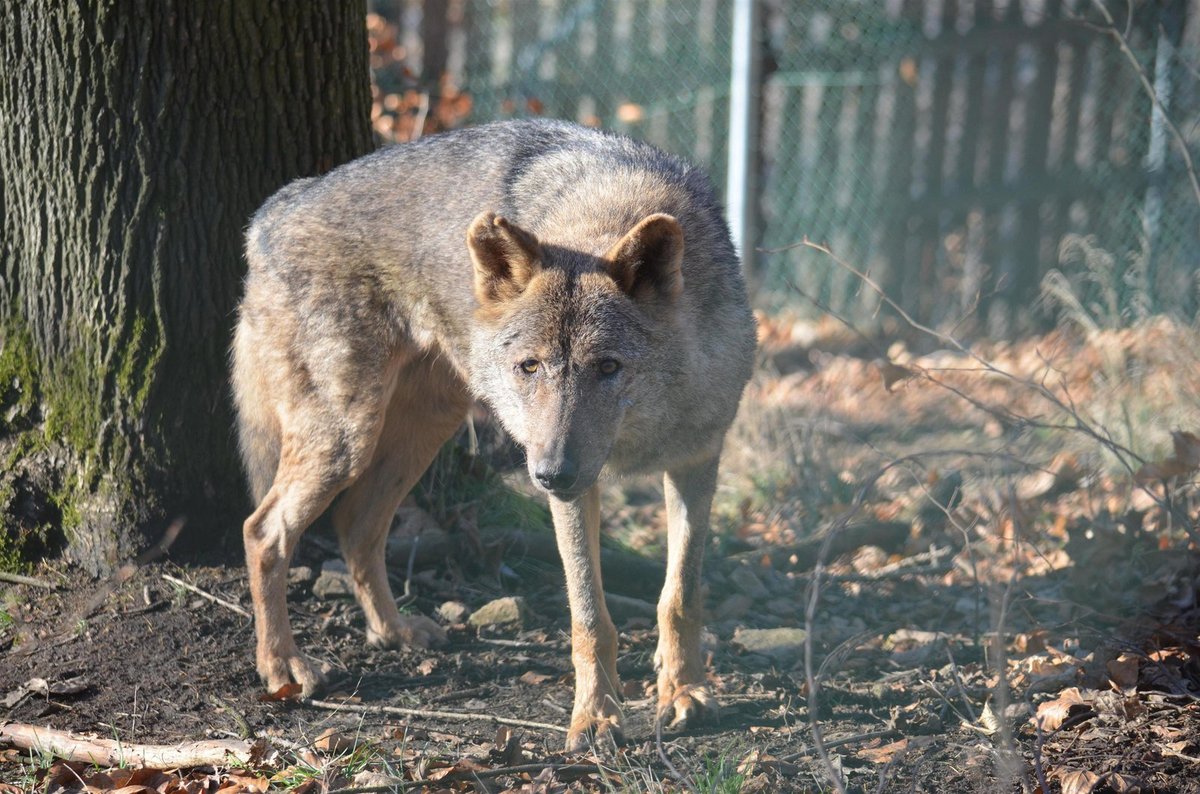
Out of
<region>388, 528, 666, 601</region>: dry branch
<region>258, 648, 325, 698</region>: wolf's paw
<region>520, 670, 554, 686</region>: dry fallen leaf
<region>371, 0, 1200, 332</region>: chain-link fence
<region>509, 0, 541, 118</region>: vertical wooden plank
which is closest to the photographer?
<region>258, 648, 325, 698</region>: wolf's paw

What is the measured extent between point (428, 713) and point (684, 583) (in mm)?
1044

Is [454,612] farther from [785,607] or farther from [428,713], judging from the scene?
[785,607]

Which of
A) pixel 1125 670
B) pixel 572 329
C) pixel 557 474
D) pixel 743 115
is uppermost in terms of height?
pixel 743 115

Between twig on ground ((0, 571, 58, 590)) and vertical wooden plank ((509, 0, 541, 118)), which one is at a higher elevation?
vertical wooden plank ((509, 0, 541, 118))

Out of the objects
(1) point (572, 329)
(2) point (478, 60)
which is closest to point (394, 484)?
(1) point (572, 329)

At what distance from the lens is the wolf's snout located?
3.53m

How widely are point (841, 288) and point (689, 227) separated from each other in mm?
6494

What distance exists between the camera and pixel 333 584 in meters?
4.95

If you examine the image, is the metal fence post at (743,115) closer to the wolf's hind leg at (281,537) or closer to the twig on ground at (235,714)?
the wolf's hind leg at (281,537)

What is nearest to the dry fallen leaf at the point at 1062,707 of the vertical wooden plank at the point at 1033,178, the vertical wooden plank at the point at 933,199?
the vertical wooden plank at the point at 1033,178

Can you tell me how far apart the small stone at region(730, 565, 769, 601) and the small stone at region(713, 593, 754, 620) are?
6cm

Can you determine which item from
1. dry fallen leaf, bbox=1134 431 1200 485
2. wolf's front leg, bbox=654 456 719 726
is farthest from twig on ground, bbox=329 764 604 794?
dry fallen leaf, bbox=1134 431 1200 485

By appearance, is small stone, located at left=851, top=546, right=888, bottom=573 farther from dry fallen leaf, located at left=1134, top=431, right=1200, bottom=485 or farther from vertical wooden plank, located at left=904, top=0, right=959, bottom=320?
vertical wooden plank, located at left=904, top=0, right=959, bottom=320

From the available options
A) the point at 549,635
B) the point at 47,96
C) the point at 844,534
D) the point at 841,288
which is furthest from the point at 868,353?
the point at 47,96
